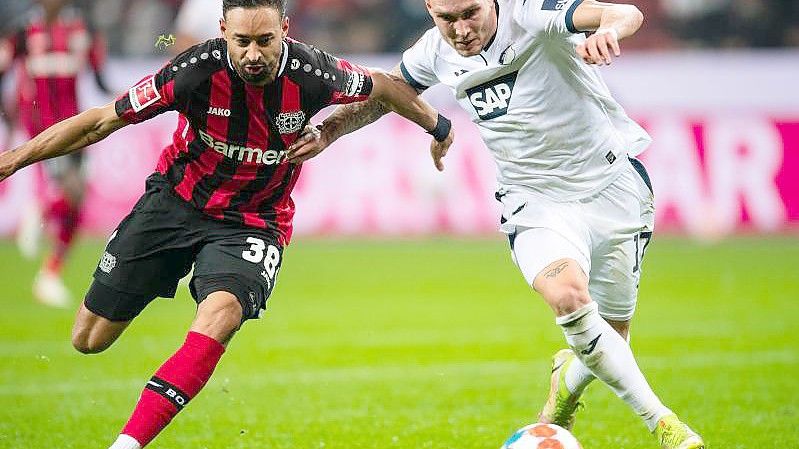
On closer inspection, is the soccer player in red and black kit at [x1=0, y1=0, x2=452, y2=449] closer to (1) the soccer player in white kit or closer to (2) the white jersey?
(1) the soccer player in white kit

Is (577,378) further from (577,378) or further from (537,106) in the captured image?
(537,106)

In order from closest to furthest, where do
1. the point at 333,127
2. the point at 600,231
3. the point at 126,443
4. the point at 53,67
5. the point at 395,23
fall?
the point at 126,443 → the point at 600,231 → the point at 333,127 → the point at 53,67 → the point at 395,23

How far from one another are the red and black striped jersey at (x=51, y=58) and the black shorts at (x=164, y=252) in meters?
6.84

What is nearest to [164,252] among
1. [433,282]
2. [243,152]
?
[243,152]

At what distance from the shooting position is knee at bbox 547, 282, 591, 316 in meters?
5.05

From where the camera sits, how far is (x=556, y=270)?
5180 mm

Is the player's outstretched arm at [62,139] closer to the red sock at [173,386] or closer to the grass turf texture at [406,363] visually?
the red sock at [173,386]

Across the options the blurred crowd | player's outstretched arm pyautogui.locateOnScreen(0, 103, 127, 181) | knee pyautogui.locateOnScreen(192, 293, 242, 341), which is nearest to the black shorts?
knee pyautogui.locateOnScreen(192, 293, 242, 341)

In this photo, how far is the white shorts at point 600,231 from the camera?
542 cm

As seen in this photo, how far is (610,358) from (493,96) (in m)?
1.33

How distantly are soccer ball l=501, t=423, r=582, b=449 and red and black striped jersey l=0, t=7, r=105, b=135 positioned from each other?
8.41 meters

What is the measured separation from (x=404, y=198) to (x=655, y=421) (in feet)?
38.8

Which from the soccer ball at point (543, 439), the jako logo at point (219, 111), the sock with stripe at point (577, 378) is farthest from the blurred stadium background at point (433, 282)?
the jako logo at point (219, 111)

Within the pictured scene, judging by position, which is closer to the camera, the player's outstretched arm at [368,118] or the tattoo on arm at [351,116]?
the player's outstretched arm at [368,118]
